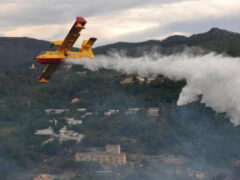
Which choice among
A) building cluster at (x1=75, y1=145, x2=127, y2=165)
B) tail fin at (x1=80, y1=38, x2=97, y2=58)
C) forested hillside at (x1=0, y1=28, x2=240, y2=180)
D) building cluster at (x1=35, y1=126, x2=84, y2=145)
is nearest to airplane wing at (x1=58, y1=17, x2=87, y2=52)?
tail fin at (x1=80, y1=38, x2=97, y2=58)

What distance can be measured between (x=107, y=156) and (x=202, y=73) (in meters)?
36.0

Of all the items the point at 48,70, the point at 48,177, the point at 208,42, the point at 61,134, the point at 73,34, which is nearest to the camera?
the point at 73,34

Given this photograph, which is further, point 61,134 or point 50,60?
point 61,134

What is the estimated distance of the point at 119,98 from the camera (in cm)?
12662

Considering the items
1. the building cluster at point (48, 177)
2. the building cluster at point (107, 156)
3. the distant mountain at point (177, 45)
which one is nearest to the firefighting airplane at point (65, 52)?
the building cluster at point (48, 177)

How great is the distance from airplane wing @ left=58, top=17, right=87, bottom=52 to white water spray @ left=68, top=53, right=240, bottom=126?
3074mm

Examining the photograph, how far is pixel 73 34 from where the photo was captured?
201 ft

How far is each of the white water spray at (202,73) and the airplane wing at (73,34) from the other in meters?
3.07

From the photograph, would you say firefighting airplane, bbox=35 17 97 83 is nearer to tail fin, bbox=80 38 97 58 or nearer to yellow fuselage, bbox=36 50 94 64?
yellow fuselage, bbox=36 50 94 64

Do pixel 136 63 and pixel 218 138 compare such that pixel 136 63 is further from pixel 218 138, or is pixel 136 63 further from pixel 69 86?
pixel 69 86

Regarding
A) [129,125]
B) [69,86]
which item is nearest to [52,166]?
[129,125]

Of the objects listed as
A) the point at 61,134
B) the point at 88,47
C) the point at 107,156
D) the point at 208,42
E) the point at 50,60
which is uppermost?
the point at 88,47

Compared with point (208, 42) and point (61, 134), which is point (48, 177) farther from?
point (208, 42)

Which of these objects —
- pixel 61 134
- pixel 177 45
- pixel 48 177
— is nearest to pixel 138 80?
pixel 177 45
